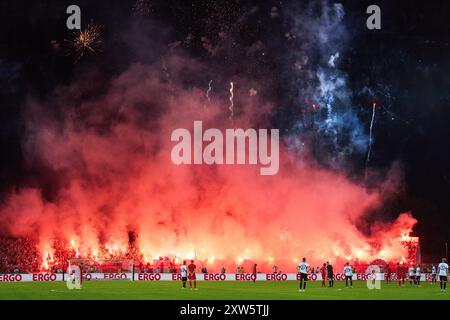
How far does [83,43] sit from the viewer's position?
8875cm

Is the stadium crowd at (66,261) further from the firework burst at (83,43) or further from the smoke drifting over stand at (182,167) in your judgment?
the firework burst at (83,43)

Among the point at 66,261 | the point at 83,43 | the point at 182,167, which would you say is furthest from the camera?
the point at 182,167

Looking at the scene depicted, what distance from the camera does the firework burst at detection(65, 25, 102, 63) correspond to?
9006cm

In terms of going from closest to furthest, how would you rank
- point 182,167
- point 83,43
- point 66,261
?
point 66,261 → point 83,43 → point 182,167

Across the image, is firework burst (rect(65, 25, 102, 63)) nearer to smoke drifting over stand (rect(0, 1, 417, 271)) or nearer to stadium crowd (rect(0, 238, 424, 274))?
smoke drifting over stand (rect(0, 1, 417, 271))

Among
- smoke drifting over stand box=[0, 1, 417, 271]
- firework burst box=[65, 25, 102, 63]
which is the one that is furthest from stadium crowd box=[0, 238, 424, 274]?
firework burst box=[65, 25, 102, 63]

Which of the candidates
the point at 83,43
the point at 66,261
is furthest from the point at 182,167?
the point at 66,261

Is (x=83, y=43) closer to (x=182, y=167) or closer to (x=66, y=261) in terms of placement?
(x=182, y=167)

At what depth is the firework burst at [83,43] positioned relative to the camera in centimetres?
9006

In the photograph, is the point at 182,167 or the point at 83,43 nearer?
the point at 83,43

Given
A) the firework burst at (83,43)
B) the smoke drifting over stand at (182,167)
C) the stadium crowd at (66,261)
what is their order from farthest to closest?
1. the smoke drifting over stand at (182,167)
2. the firework burst at (83,43)
3. the stadium crowd at (66,261)

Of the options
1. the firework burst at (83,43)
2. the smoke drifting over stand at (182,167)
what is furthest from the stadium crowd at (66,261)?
the firework burst at (83,43)
